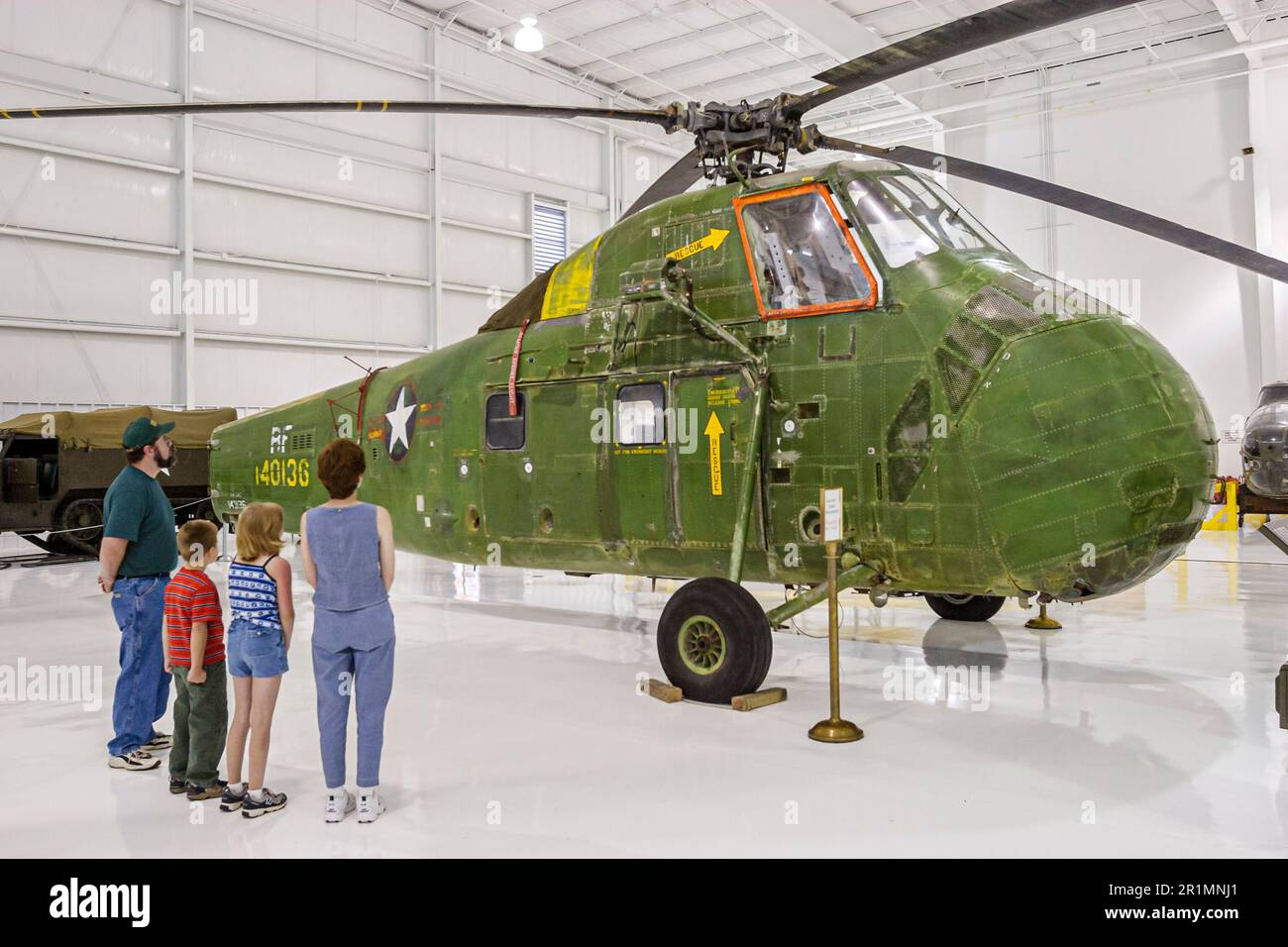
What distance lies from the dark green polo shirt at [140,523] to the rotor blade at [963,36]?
181 inches

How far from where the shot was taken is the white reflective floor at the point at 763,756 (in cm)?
417

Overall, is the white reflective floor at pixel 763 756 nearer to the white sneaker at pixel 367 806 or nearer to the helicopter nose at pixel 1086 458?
the white sneaker at pixel 367 806

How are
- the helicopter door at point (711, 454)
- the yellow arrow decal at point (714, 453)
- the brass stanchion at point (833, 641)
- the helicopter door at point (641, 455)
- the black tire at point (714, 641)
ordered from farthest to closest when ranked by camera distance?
the helicopter door at point (641, 455) < the yellow arrow decal at point (714, 453) < the helicopter door at point (711, 454) < the black tire at point (714, 641) < the brass stanchion at point (833, 641)

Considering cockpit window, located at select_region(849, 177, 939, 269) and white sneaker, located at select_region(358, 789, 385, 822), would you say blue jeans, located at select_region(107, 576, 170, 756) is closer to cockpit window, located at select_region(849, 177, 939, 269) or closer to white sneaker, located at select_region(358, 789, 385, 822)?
white sneaker, located at select_region(358, 789, 385, 822)

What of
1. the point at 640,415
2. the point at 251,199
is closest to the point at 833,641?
the point at 640,415

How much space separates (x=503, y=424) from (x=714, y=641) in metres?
2.75

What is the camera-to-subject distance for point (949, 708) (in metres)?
6.29

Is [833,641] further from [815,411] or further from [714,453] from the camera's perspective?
[714,453]

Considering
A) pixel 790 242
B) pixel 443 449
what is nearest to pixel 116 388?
pixel 443 449

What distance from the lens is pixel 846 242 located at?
6230 mm

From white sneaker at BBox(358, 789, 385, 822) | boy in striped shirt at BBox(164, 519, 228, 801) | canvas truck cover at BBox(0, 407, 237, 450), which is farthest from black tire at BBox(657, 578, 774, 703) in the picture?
canvas truck cover at BBox(0, 407, 237, 450)

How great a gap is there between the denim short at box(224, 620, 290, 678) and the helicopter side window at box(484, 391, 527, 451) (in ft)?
12.3

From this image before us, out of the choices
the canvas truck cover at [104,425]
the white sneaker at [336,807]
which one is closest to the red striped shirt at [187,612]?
the white sneaker at [336,807]

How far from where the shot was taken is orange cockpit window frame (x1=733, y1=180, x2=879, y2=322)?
20.1 feet
